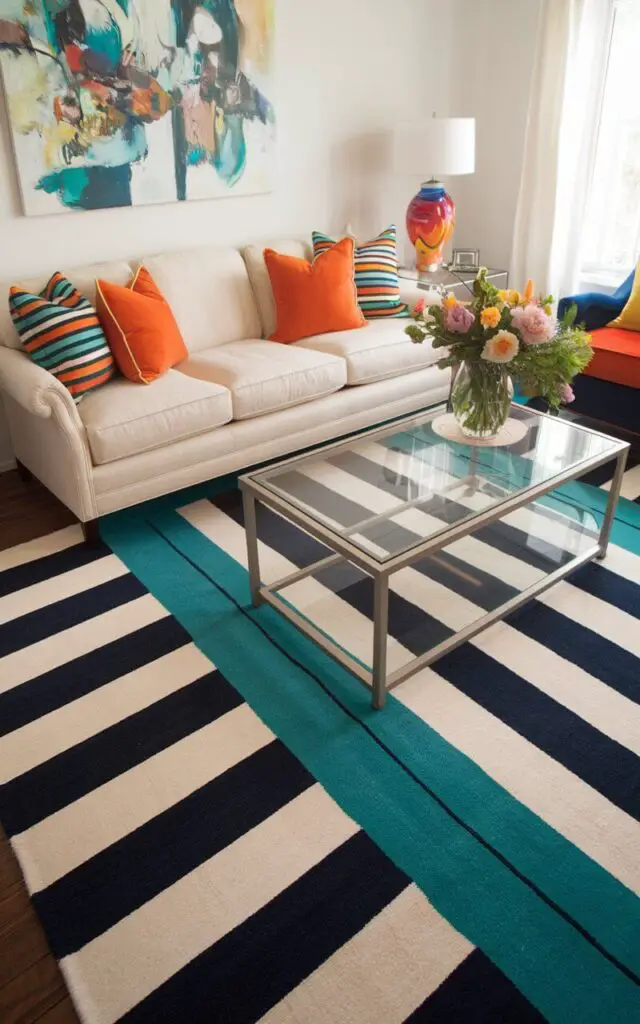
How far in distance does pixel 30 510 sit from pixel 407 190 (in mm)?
2905

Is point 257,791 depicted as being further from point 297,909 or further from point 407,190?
point 407,190

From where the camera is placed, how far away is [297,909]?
5.05 feet

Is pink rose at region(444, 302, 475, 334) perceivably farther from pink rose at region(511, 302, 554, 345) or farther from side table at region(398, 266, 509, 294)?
side table at region(398, 266, 509, 294)

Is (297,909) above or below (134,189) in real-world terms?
below

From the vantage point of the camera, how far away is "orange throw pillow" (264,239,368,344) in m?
3.46

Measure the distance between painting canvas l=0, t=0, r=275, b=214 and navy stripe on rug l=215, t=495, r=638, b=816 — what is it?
1928 mm

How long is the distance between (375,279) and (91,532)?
6.30 feet

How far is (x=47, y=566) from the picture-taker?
2691 millimetres

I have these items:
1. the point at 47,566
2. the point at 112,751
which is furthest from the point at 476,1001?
the point at 47,566

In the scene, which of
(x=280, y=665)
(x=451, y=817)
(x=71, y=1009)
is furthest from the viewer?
(x=280, y=665)

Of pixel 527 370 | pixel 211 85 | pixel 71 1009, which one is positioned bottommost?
pixel 71 1009

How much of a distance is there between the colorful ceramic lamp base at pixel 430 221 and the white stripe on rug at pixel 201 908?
3.28 metres

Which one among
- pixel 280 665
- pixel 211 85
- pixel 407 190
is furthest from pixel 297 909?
pixel 407 190

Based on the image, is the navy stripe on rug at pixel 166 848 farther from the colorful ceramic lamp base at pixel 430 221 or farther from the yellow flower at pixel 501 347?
the colorful ceramic lamp base at pixel 430 221
